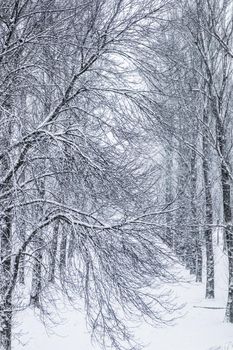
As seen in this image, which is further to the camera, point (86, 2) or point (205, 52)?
point (205, 52)

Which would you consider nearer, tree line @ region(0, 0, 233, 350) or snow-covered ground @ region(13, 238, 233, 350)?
tree line @ region(0, 0, 233, 350)

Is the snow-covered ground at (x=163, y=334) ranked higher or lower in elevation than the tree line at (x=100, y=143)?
lower

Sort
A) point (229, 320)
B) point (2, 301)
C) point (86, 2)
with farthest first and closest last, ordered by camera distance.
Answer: point (229, 320)
point (2, 301)
point (86, 2)

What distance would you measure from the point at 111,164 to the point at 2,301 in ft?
9.94

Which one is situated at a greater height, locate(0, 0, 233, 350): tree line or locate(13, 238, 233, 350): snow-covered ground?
locate(0, 0, 233, 350): tree line

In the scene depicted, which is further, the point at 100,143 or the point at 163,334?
the point at 163,334

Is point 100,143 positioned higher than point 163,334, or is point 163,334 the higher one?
point 100,143

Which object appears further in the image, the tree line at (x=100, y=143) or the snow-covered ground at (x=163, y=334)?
the snow-covered ground at (x=163, y=334)

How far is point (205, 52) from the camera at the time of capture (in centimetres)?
1373

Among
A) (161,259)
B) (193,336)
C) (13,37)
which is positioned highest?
(13,37)

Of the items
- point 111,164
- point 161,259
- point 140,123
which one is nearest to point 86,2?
point 140,123

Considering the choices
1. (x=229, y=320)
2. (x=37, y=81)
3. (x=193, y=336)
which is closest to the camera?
(x=37, y=81)

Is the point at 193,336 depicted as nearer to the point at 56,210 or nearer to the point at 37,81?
the point at 56,210

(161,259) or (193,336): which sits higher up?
(161,259)
